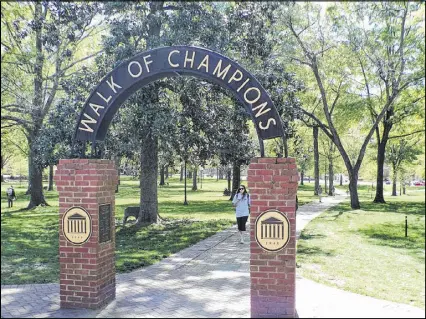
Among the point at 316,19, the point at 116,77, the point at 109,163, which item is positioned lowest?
the point at 109,163

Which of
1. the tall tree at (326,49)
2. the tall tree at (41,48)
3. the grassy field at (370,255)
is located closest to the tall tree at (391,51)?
the tall tree at (326,49)

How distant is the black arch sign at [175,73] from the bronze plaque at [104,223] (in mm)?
1078

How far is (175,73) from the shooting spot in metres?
6.52

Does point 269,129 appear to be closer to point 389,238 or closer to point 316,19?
point 389,238

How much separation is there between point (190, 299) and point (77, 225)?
83.5 inches

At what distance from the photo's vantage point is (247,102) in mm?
6203

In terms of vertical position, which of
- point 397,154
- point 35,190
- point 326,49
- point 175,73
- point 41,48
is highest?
point 326,49

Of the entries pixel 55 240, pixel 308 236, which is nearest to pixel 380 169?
pixel 308 236

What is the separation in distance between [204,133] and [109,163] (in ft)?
30.3

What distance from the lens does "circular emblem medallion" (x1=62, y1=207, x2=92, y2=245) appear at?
6172mm

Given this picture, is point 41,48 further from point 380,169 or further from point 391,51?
point 380,169

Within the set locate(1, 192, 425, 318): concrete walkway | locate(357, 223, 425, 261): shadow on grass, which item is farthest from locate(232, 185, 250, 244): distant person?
locate(357, 223, 425, 261): shadow on grass

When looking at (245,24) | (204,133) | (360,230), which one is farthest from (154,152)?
(360,230)

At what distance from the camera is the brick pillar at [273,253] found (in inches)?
224
